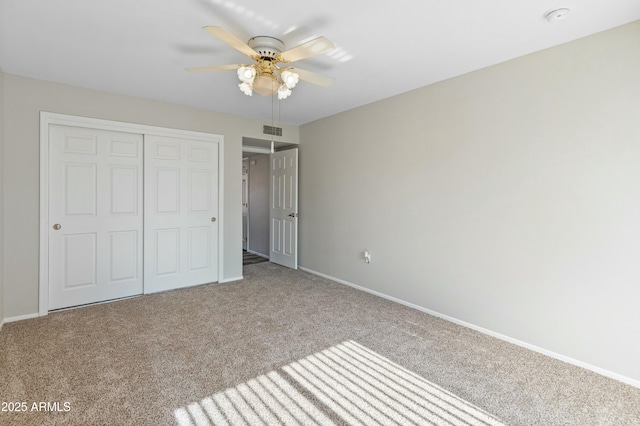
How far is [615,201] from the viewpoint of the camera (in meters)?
2.21

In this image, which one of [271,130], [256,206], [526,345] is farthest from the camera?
[256,206]

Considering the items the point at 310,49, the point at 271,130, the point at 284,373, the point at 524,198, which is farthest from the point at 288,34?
the point at 271,130

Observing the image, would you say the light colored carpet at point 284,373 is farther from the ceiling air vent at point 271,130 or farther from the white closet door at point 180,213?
the ceiling air vent at point 271,130

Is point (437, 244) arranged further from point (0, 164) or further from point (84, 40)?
point (0, 164)

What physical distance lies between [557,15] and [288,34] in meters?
1.82

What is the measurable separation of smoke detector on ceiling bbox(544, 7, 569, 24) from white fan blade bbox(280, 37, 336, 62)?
4.82 ft

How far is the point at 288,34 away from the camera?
227cm

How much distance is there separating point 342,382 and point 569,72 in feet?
9.46

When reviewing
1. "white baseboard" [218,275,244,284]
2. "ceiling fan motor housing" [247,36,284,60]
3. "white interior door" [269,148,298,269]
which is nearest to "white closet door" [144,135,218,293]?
"white baseboard" [218,275,244,284]

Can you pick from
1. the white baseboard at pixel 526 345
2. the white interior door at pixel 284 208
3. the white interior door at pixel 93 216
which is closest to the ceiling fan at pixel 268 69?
the white interior door at pixel 93 216

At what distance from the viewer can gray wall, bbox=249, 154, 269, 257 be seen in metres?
6.31

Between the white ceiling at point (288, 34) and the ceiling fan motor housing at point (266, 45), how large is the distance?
5 cm

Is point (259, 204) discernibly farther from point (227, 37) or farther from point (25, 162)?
point (227, 37)

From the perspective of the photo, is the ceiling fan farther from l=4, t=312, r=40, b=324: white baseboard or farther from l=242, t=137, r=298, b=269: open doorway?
l=4, t=312, r=40, b=324: white baseboard
